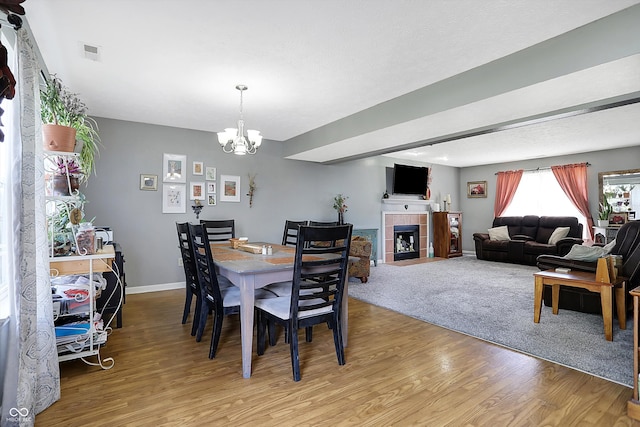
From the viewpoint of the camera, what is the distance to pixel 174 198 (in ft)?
15.7

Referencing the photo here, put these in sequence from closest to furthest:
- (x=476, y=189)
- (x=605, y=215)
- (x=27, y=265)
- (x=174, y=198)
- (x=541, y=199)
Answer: (x=27, y=265)
(x=174, y=198)
(x=605, y=215)
(x=541, y=199)
(x=476, y=189)

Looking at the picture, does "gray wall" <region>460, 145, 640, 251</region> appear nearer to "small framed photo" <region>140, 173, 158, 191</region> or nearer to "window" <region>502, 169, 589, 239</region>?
"window" <region>502, 169, 589, 239</region>

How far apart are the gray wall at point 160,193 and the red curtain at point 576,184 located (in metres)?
4.79

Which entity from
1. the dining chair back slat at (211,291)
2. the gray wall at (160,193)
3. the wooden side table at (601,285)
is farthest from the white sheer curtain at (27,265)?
the wooden side table at (601,285)

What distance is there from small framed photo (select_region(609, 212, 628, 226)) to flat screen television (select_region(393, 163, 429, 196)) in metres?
3.48

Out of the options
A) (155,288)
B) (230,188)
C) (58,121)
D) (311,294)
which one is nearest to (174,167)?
(230,188)

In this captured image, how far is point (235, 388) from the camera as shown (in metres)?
2.11

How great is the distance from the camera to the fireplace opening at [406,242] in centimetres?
761

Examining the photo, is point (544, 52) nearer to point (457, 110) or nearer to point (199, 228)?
point (457, 110)

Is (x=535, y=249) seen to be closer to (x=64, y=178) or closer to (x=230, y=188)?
(x=230, y=188)

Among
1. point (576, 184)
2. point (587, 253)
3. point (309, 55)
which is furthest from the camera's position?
point (576, 184)

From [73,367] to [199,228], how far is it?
4.31ft

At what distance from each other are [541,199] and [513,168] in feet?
3.13

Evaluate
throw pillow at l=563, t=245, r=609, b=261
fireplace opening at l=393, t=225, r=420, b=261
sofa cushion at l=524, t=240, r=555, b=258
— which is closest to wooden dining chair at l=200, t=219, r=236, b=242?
throw pillow at l=563, t=245, r=609, b=261
